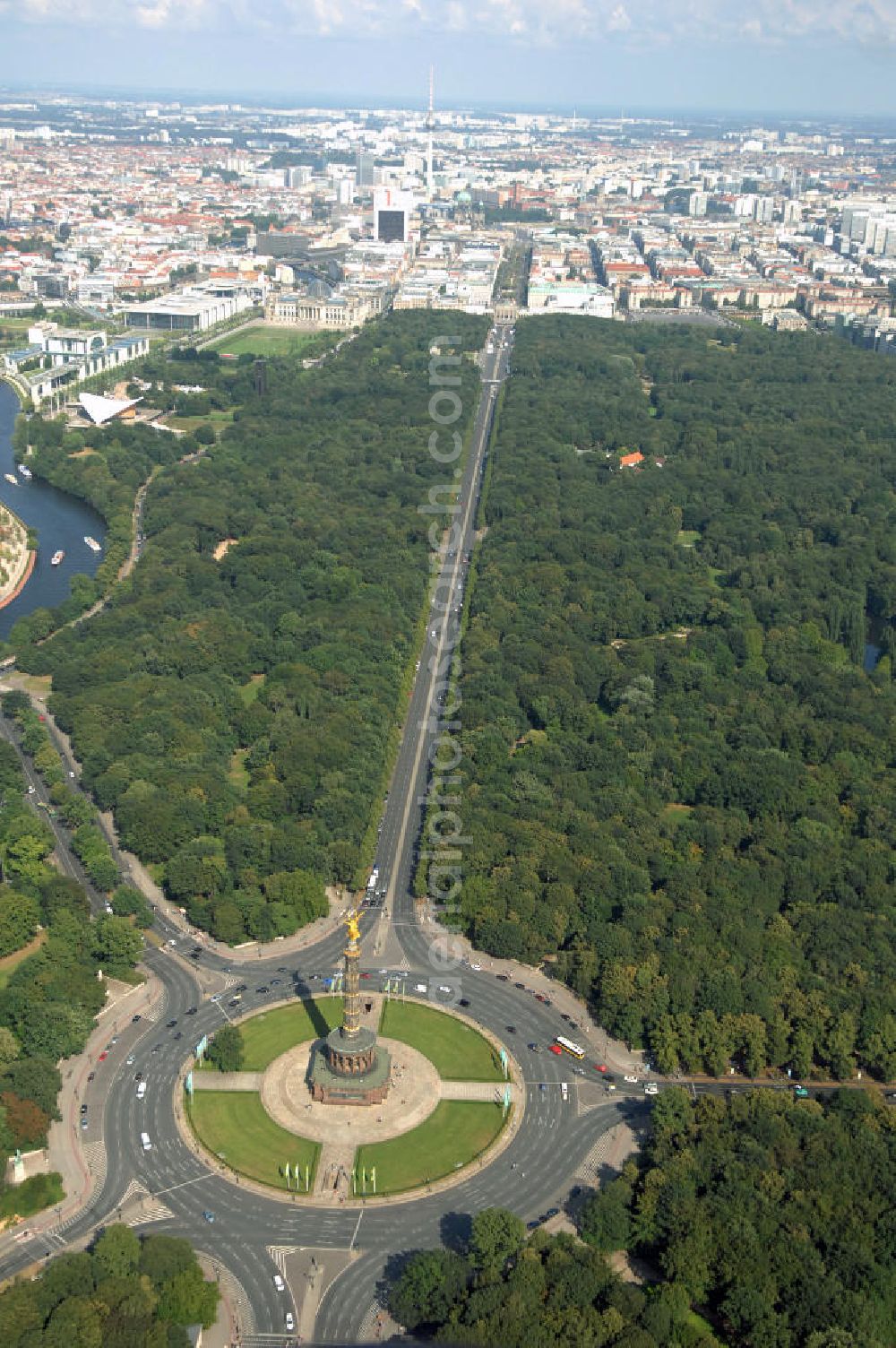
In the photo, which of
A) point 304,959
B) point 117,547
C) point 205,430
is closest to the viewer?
point 304,959

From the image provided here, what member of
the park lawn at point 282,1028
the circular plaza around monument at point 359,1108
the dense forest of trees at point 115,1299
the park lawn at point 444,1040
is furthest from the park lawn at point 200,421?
the dense forest of trees at point 115,1299

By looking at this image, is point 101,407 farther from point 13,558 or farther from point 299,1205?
point 299,1205

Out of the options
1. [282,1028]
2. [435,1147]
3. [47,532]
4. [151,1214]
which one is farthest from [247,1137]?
[47,532]

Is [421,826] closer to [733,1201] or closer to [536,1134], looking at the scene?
[536,1134]

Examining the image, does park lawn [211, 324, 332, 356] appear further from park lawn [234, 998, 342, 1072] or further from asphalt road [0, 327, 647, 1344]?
park lawn [234, 998, 342, 1072]

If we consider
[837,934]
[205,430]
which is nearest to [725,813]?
[837,934]

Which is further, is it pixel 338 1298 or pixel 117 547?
pixel 117 547

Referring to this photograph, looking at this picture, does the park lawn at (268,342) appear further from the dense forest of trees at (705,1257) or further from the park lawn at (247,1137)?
the dense forest of trees at (705,1257)
